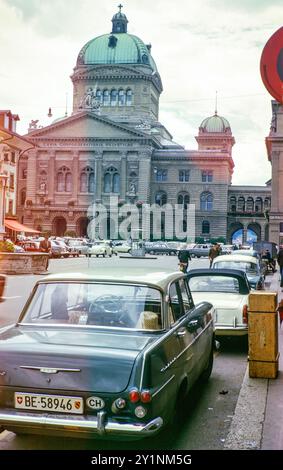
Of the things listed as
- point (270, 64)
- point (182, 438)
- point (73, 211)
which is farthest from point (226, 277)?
point (73, 211)

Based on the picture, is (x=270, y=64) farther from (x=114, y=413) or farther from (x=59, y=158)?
(x=59, y=158)

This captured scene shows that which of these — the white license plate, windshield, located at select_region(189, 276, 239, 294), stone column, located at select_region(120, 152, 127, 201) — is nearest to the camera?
the white license plate

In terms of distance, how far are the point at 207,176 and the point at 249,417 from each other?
93791mm

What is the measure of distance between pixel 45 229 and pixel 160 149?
21.5 m

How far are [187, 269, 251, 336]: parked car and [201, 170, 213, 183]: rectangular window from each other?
289 ft

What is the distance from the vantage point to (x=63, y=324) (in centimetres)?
584

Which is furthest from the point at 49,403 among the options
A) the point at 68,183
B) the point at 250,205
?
the point at 250,205

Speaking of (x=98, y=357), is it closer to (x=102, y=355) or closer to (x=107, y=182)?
(x=102, y=355)

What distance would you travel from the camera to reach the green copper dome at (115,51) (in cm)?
10338

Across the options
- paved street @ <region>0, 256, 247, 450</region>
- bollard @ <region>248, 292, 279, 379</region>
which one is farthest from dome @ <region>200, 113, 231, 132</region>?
bollard @ <region>248, 292, 279, 379</region>

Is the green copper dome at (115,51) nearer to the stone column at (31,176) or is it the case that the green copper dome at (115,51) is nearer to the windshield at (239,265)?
the stone column at (31,176)

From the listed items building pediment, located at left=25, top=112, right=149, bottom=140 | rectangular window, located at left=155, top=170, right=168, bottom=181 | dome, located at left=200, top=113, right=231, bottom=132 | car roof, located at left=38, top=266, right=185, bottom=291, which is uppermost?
dome, located at left=200, top=113, right=231, bottom=132

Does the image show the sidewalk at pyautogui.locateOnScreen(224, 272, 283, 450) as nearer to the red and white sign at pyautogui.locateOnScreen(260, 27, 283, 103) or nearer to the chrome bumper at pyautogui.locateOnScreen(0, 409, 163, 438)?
the chrome bumper at pyautogui.locateOnScreen(0, 409, 163, 438)

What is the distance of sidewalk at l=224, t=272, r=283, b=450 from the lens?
5.48m
